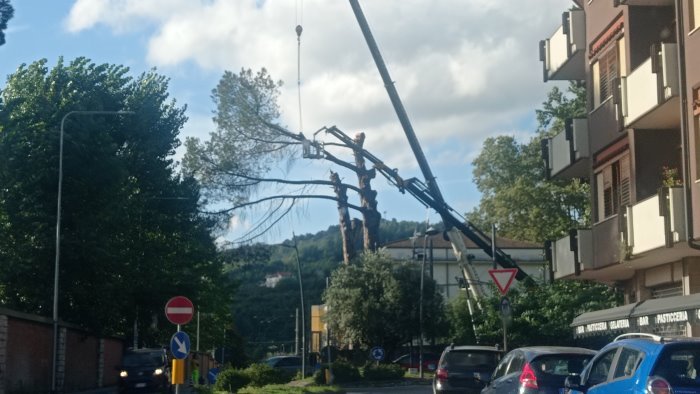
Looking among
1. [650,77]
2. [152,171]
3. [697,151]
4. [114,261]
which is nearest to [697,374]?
[697,151]

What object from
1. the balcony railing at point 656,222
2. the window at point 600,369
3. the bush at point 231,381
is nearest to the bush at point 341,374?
the bush at point 231,381

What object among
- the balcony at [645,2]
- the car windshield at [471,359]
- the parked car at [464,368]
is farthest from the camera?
the balcony at [645,2]

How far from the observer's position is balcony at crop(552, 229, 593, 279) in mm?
26266

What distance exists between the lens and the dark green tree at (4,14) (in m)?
22.4

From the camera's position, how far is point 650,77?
21.4 m

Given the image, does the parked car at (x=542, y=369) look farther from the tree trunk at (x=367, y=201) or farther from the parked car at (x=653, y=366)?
the tree trunk at (x=367, y=201)

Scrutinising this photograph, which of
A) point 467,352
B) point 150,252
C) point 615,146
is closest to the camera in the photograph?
point 467,352

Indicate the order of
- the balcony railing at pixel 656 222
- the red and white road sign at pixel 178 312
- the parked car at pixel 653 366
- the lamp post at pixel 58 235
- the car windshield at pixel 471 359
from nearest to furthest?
the parked car at pixel 653 366 < the balcony railing at pixel 656 222 < the red and white road sign at pixel 178 312 < the car windshield at pixel 471 359 < the lamp post at pixel 58 235

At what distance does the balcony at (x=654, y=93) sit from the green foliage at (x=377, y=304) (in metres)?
30.0

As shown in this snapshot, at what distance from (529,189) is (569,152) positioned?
3103cm

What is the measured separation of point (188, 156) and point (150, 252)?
5823 mm

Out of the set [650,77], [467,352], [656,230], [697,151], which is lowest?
[467,352]

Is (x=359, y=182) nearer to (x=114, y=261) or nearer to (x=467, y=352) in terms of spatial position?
(x=114, y=261)

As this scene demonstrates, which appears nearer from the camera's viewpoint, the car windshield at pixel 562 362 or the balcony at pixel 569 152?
the car windshield at pixel 562 362
